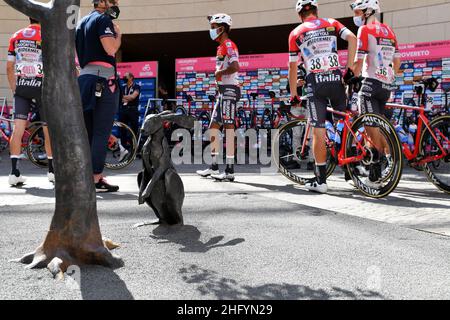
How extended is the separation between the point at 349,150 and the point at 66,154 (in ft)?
11.7

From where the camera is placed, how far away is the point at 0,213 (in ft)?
13.6

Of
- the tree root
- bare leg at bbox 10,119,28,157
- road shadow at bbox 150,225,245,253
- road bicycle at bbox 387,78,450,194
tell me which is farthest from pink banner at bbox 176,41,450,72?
the tree root

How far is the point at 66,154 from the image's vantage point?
2.70m

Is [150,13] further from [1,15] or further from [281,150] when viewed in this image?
[281,150]

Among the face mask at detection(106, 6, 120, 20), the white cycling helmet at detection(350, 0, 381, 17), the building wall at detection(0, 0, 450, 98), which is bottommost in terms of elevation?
the face mask at detection(106, 6, 120, 20)

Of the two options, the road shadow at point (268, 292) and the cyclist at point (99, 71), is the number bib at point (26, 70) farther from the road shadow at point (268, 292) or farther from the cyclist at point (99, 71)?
the road shadow at point (268, 292)

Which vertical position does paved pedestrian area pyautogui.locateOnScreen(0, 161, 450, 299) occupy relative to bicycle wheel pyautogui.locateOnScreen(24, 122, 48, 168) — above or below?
below

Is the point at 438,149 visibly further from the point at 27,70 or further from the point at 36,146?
the point at 36,146

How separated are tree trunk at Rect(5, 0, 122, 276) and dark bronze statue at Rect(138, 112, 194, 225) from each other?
28.4 inches

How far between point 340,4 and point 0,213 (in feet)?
39.0

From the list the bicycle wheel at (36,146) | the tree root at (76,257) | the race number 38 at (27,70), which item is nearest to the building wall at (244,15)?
the bicycle wheel at (36,146)

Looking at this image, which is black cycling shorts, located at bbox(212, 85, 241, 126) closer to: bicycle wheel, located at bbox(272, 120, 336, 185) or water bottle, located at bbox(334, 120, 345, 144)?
bicycle wheel, located at bbox(272, 120, 336, 185)

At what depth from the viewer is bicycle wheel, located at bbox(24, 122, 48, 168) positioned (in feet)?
25.6
